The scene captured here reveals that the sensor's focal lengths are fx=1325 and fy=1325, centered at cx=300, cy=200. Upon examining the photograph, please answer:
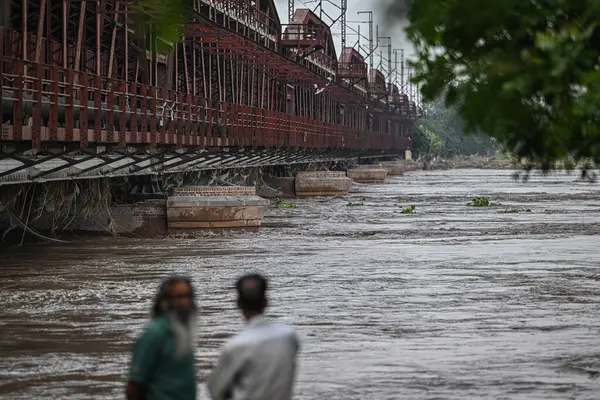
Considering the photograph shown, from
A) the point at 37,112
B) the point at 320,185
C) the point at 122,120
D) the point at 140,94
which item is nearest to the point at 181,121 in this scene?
the point at 140,94

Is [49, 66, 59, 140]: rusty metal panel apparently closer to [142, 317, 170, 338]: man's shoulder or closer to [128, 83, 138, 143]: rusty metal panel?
[128, 83, 138, 143]: rusty metal panel

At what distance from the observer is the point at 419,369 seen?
12.9 meters

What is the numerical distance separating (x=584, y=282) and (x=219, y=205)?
45.2ft

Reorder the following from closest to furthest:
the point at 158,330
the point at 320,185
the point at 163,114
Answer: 1. the point at 158,330
2. the point at 163,114
3. the point at 320,185

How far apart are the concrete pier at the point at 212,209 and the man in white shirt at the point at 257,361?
86.9 ft

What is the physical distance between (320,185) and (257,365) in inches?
2205

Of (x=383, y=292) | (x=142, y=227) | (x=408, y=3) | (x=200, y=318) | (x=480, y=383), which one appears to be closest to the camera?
(x=408, y=3)

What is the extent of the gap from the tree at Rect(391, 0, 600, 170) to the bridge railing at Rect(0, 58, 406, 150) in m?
13.2

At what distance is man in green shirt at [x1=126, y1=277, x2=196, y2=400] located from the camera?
20.6 ft

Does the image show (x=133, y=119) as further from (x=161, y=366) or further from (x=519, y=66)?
(x=519, y=66)

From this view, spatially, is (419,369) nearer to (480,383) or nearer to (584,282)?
(480,383)

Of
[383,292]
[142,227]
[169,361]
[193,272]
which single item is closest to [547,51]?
[169,361]

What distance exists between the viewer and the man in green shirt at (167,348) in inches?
247

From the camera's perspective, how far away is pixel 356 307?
18.1 meters
